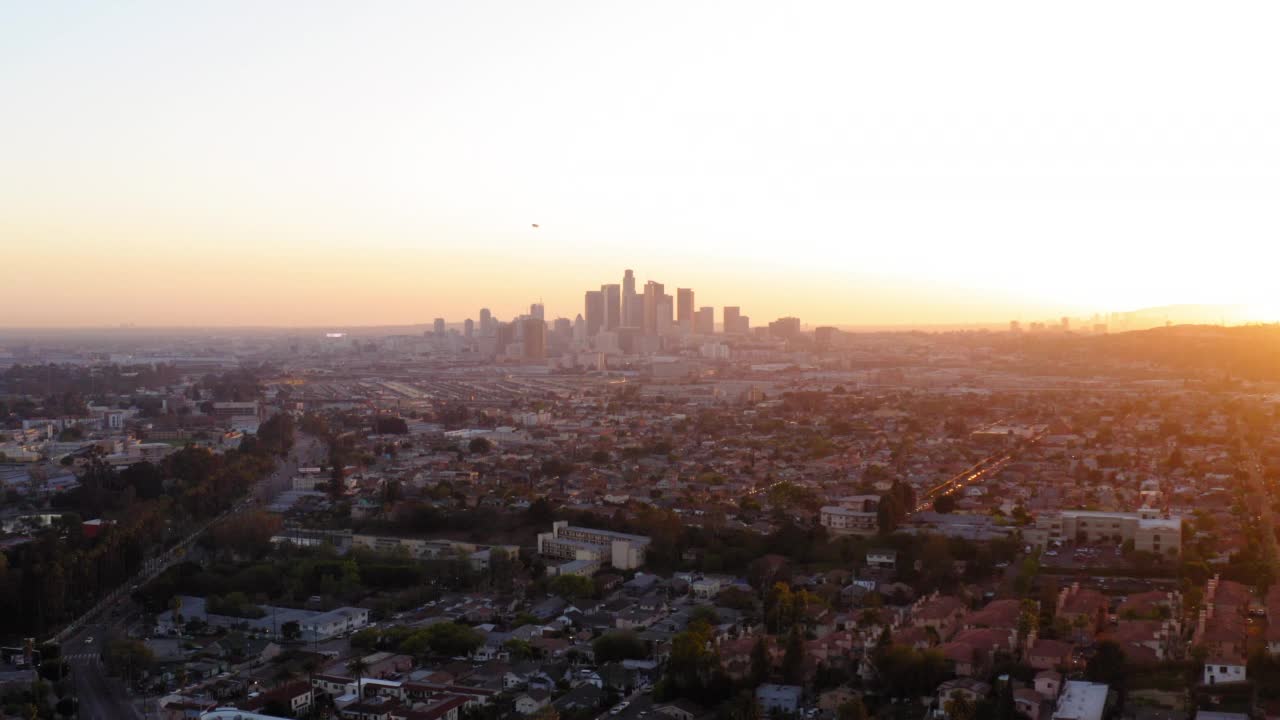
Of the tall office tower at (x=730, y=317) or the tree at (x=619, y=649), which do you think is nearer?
the tree at (x=619, y=649)

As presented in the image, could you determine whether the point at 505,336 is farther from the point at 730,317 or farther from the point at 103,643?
the point at 103,643

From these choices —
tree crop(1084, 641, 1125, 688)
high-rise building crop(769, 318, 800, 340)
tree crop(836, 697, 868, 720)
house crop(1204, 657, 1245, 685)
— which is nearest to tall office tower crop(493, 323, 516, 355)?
high-rise building crop(769, 318, 800, 340)

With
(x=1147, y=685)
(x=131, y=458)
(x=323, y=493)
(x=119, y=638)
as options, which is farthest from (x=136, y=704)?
(x=131, y=458)

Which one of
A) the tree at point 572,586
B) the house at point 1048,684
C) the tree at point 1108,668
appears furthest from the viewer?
the tree at point 572,586

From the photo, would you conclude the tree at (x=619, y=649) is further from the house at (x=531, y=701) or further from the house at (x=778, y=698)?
the house at (x=778, y=698)

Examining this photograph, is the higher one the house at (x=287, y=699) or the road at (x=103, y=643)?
the house at (x=287, y=699)

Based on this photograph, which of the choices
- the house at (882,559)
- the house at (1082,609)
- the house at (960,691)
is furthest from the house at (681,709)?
the house at (882,559)

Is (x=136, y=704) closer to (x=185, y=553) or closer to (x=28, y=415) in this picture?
(x=185, y=553)
